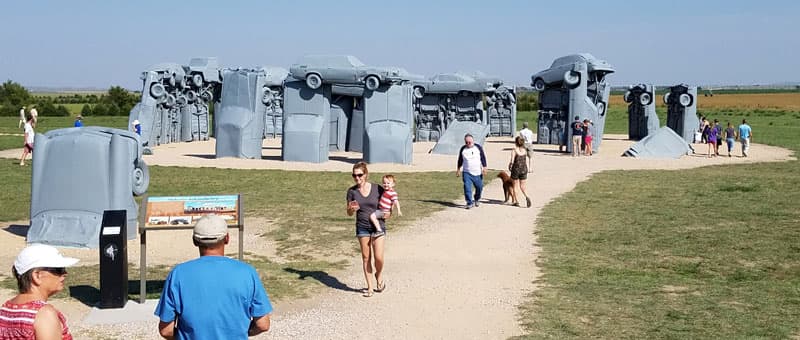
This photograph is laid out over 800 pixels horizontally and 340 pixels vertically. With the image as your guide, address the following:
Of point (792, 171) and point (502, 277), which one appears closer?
point (502, 277)

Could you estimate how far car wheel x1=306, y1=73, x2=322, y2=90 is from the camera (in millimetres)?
27891

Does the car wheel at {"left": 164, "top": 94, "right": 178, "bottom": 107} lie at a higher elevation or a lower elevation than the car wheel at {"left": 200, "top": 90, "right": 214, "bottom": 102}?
lower

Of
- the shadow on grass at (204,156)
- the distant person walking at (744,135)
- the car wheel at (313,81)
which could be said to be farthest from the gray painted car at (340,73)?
the distant person walking at (744,135)

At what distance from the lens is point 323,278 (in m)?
11.6

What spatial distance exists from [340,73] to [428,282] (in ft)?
57.2

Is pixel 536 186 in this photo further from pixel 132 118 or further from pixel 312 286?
pixel 132 118

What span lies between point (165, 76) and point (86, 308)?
89.2ft

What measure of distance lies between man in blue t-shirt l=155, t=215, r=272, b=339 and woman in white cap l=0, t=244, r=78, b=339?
0.59 m

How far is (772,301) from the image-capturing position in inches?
397

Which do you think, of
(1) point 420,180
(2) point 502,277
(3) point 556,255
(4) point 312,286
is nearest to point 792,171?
(1) point 420,180

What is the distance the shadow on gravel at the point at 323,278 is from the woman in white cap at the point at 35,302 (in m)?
6.31

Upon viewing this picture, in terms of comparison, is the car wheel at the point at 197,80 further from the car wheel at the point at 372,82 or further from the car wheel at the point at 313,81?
the car wheel at the point at 372,82

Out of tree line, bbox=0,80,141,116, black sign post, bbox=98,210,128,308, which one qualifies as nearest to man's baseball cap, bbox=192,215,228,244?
black sign post, bbox=98,210,128,308

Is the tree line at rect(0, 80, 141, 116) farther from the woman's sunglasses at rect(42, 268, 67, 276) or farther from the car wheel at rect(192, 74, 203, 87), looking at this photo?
the woman's sunglasses at rect(42, 268, 67, 276)
